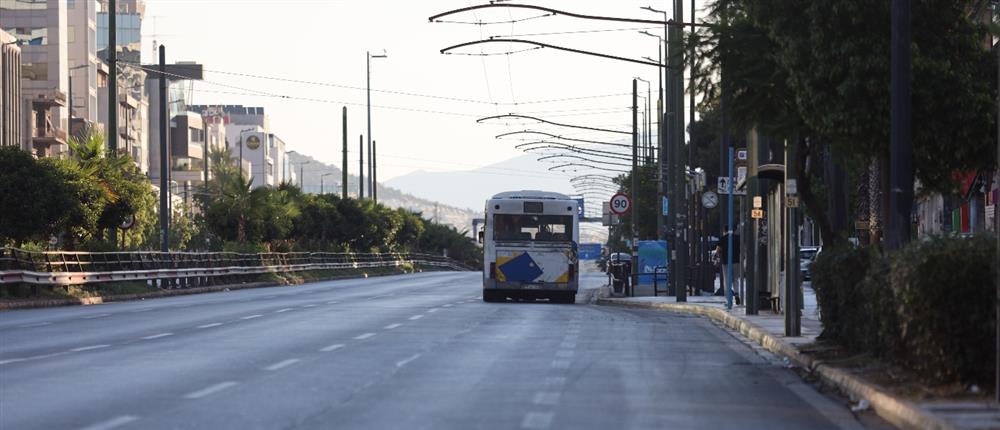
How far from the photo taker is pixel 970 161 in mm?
21469

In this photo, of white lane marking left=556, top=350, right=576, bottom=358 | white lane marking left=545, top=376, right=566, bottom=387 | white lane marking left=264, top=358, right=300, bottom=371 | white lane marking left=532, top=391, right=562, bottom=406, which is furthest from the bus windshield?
white lane marking left=532, top=391, right=562, bottom=406

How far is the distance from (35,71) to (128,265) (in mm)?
76742

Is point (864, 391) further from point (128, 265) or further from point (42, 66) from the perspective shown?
point (42, 66)

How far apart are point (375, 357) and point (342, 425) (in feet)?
24.4

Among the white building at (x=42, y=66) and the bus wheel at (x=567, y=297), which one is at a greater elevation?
the white building at (x=42, y=66)

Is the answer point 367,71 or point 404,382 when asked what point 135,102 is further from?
point 404,382

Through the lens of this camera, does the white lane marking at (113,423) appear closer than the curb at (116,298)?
Yes

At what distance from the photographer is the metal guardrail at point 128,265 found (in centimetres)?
4100

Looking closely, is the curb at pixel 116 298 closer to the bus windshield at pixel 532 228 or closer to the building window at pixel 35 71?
the bus windshield at pixel 532 228

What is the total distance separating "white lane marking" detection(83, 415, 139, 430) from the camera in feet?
38.4

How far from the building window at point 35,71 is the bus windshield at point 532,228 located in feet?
273

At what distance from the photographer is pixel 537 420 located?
41.4ft

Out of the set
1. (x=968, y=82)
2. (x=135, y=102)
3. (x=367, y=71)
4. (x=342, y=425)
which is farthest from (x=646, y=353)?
(x=135, y=102)

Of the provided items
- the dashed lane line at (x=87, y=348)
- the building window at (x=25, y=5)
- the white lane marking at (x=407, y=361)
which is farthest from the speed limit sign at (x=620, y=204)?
the building window at (x=25, y=5)
